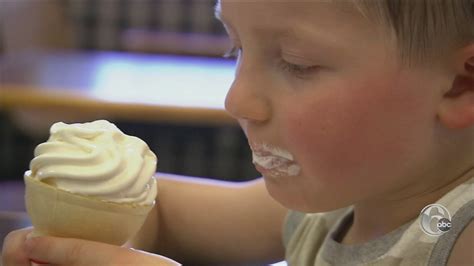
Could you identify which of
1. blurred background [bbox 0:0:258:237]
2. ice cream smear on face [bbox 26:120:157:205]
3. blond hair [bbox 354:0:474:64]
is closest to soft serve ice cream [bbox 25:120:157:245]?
ice cream smear on face [bbox 26:120:157:205]

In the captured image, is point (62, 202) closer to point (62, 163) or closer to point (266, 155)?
point (62, 163)

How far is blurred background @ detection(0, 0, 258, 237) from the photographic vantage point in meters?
2.04

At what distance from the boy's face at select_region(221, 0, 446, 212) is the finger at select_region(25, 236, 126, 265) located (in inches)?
7.7

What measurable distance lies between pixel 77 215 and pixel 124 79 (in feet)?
5.51

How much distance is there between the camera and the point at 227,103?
772 millimetres

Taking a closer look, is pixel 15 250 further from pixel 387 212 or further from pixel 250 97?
pixel 387 212

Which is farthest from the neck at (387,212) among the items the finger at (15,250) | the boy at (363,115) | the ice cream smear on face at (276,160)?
the finger at (15,250)

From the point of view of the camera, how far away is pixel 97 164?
69 centimetres

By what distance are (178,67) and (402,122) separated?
197 centimetres

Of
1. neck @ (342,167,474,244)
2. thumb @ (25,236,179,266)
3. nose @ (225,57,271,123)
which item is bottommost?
neck @ (342,167,474,244)

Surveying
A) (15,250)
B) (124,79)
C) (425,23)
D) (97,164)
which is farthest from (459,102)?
(124,79)

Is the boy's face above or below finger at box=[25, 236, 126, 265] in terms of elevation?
above

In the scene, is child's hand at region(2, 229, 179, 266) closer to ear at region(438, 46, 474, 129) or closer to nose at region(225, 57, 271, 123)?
nose at region(225, 57, 271, 123)

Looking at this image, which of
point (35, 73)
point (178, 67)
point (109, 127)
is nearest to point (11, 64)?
point (35, 73)
